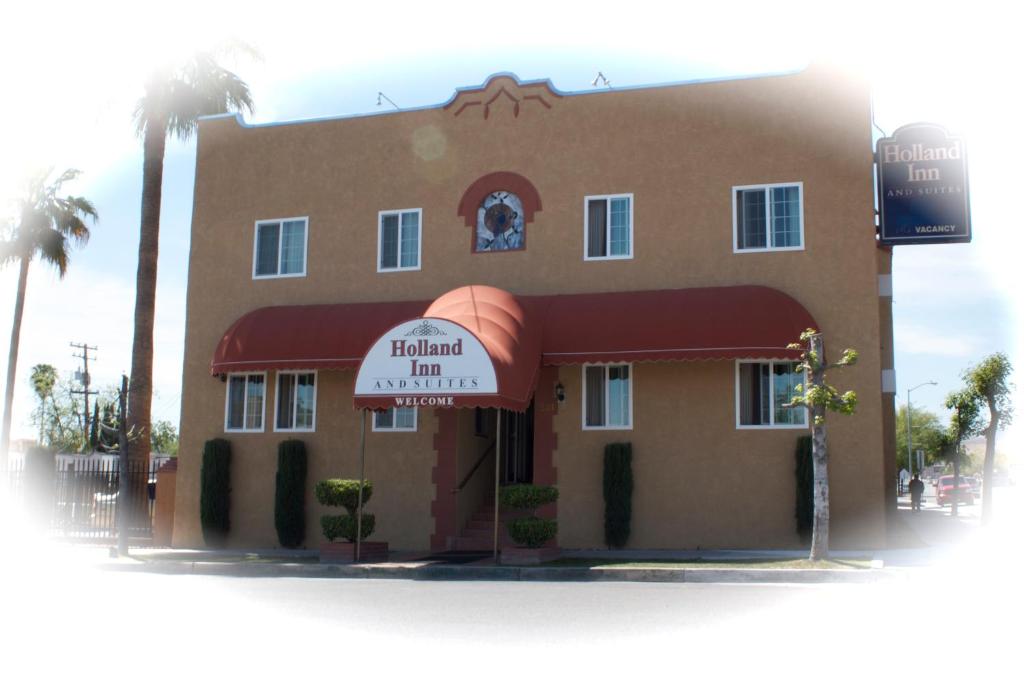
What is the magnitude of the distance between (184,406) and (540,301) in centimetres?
830

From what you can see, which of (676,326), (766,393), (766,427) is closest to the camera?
(676,326)

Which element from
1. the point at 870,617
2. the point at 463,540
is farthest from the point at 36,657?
the point at 463,540

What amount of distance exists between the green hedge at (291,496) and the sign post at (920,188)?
38.6ft

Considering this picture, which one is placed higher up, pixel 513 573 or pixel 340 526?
pixel 340 526

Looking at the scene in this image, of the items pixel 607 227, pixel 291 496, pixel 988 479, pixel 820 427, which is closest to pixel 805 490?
pixel 820 427

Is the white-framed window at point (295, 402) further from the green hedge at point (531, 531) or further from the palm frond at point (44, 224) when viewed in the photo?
the palm frond at point (44, 224)

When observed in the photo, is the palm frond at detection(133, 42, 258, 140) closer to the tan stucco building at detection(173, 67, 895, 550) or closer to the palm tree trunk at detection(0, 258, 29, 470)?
the tan stucco building at detection(173, 67, 895, 550)

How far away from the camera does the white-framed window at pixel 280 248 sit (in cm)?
2278

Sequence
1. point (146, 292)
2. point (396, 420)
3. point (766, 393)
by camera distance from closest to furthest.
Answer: point (766, 393) → point (396, 420) → point (146, 292)

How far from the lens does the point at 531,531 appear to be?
1706 centimetres

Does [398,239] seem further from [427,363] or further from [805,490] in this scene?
[805,490]

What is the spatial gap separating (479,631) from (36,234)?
95.3 ft

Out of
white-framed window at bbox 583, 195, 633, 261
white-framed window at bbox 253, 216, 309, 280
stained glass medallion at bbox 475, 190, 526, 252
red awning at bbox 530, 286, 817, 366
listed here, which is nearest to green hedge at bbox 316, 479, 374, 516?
red awning at bbox 530, 286, 817, 366

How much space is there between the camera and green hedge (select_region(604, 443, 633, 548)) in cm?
1935
